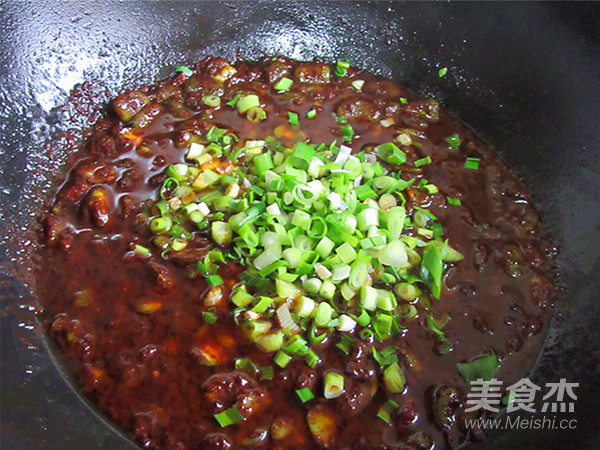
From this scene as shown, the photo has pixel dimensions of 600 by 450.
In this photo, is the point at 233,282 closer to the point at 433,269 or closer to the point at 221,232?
the point at 221,232

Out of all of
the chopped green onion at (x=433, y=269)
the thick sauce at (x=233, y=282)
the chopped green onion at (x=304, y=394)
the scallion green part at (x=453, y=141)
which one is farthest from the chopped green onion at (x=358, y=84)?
the chopped green onion at (x=304, y=394)

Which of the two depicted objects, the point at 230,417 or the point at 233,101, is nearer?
the point at 230,417

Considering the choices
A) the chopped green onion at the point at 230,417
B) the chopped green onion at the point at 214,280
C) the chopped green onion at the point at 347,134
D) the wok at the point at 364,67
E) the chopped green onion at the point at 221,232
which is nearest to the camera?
the chopped green onion at the point at 230,417

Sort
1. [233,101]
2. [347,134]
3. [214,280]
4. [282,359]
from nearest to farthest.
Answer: [282,359]
[214,280]
[347,134]
[233,101]

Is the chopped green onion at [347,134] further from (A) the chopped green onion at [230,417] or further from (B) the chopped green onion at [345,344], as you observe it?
(A) the chopped green onion at [230,417]

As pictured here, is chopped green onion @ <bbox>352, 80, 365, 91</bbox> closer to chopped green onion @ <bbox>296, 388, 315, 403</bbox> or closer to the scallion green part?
the scallion green part

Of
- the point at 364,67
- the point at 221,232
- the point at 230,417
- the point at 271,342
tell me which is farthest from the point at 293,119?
the point at 230,417
